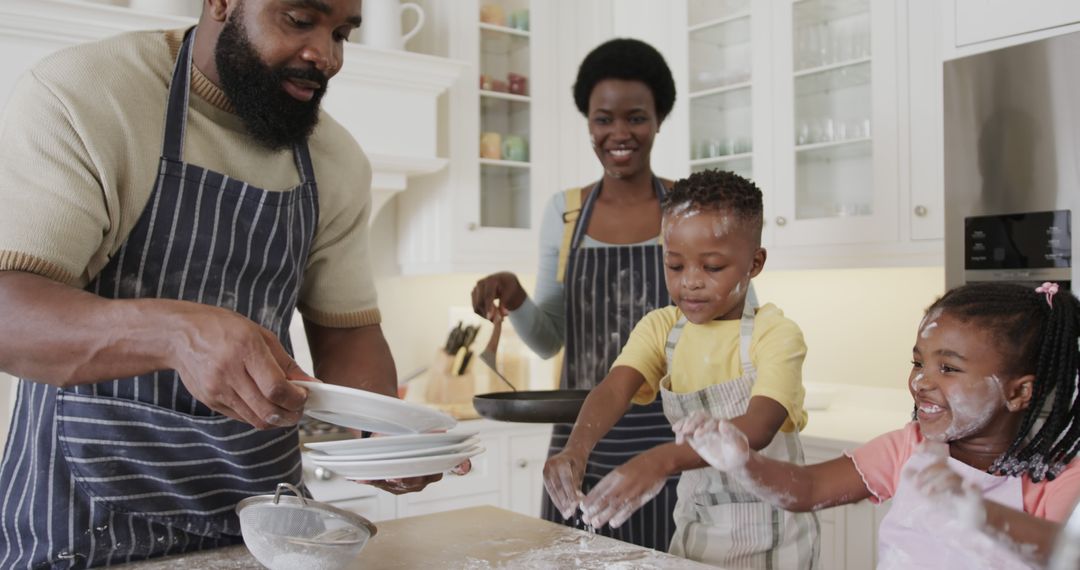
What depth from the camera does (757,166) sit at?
9.36 ft

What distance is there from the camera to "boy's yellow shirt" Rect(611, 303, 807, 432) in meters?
1.35

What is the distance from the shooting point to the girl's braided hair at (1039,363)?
1128 millimetres

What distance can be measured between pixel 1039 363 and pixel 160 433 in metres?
1.10

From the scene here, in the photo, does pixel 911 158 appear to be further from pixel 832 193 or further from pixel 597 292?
pixel 597 292

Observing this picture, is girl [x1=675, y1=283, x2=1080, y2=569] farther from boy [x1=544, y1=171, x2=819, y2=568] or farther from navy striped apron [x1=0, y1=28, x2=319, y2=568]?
navy striped apron [x1=0, y1=28, x2=319, y2=568]

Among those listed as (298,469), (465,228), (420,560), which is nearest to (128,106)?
(298,469)

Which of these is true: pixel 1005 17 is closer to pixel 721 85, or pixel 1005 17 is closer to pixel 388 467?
pixel 721 85

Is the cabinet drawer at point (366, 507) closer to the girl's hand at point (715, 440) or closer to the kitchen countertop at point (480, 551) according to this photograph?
the kitchen countertop at point (480, 551)

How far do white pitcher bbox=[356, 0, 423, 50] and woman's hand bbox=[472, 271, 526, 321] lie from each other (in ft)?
4.29

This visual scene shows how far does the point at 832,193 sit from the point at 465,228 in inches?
46.5

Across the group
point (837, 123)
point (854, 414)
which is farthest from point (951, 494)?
point (854, 414)

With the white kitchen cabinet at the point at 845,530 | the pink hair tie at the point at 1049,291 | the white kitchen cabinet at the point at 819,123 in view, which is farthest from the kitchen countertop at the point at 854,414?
the pink hair tie at the point at 1049,291

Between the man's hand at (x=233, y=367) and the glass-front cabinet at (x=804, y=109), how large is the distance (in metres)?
1.98

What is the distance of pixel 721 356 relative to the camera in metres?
1.45
